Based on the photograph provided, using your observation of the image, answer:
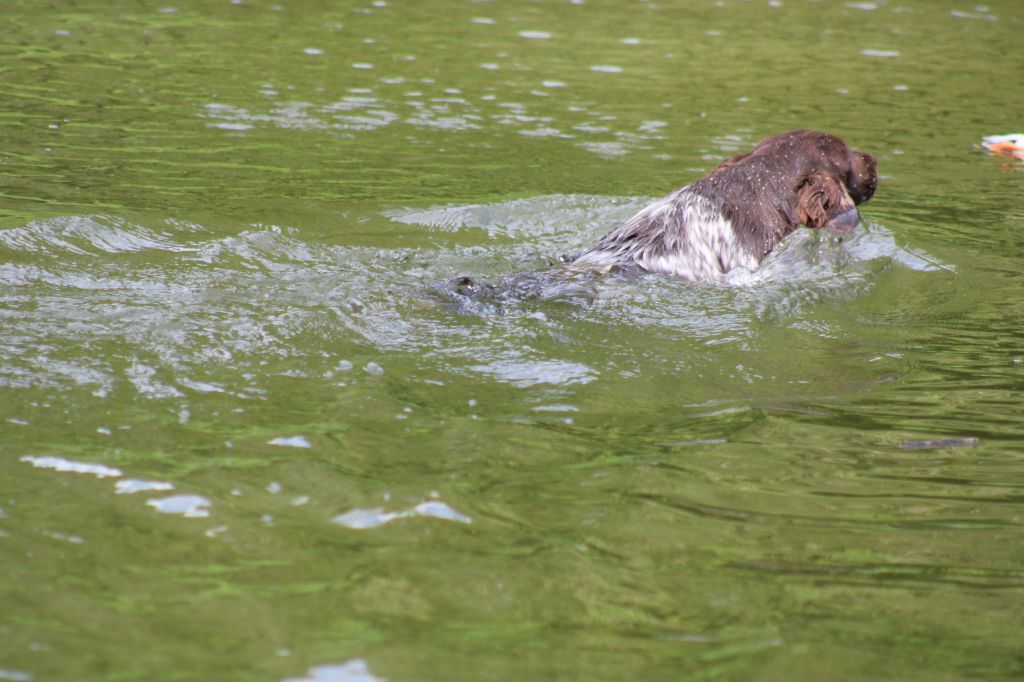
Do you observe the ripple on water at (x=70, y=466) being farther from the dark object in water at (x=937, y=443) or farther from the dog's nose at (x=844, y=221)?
the dog's nose at (x=844, y=221)

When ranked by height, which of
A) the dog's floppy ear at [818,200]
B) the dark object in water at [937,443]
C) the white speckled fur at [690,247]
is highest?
the dog's floppy ear at [818,200]

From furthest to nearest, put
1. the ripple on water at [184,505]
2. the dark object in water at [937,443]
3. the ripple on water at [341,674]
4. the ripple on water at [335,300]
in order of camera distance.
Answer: the ripple on water at [335,300], the dark object in water at [937,443], the ripple on water at [184,505], the ripple on water at [341,674]

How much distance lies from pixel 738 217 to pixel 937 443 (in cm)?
254

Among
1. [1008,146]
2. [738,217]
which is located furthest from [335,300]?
[1008,146]

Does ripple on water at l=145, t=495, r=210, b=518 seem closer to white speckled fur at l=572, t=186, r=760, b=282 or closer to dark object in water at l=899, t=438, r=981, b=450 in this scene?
dark object in water at l=899, t=438, r=981, b=450

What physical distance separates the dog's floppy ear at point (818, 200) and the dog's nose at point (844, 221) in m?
0.02

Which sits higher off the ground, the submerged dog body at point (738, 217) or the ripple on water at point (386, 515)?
the submerged dog body at point (738, 217)

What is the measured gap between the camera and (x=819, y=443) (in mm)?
4680

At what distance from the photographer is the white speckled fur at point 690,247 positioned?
273 inches

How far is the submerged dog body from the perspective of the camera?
6957 mm

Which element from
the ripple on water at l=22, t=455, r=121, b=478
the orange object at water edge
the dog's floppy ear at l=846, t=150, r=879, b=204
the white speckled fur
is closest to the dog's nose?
the dog's floppy ear at l=846, t=150, r=879, b=204

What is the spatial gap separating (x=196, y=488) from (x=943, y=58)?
1310 centimetres

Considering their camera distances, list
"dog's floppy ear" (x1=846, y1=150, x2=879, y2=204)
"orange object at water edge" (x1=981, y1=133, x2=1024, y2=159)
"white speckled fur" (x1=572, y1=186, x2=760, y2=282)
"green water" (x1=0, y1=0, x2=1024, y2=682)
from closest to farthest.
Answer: "green water" (x1=0, y1=0, x2=1024, y2=682) < "white speckled fur" (x1=572, y1=186, x2=760, y2=282) < "dog's floppy ear" (x1=846, y1=150, x2=879, y2=204) < "orange object at water edge" (x1=981, y1=133, x2=1024, y2=159)

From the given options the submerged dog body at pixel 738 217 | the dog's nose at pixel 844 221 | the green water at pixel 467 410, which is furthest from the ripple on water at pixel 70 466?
the dog's nose at pixel 844 221
